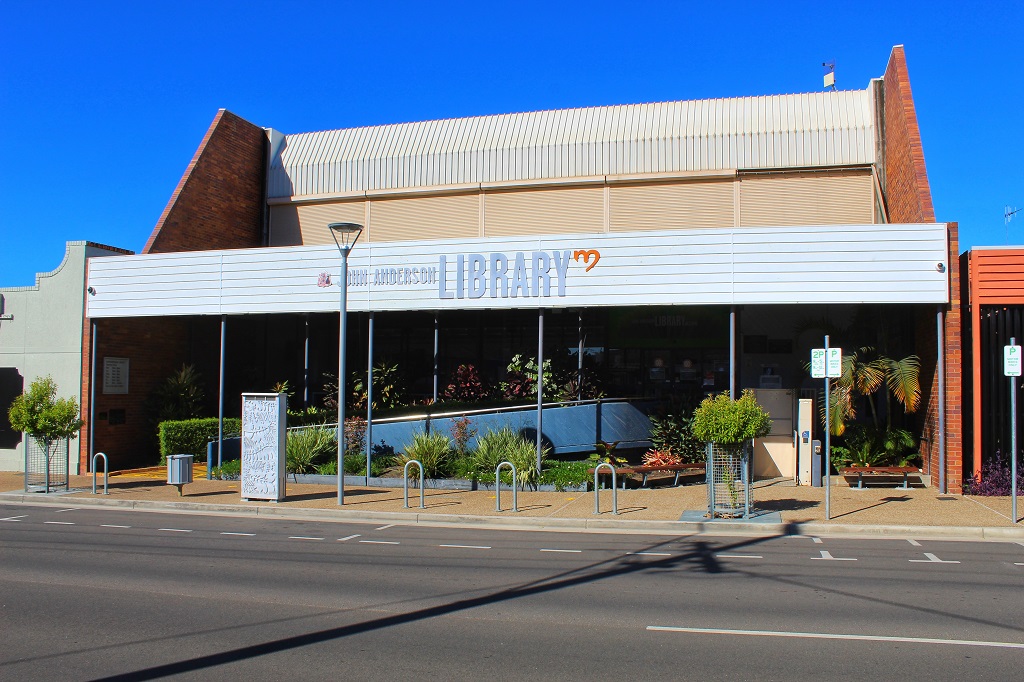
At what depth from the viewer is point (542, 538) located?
12695 mm

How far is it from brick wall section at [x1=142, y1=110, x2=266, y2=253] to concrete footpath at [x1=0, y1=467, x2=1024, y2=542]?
7972mm

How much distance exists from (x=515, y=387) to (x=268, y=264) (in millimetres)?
6967

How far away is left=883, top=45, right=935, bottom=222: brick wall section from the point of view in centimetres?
1797

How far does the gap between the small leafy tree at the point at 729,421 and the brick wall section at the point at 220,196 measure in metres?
16.0

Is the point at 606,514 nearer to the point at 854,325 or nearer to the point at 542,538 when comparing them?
the point at 542,538

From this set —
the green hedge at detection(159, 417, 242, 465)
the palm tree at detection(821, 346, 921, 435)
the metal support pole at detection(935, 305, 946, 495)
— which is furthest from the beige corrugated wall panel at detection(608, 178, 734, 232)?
the green hedge at detection(159, 417, 242, 465)

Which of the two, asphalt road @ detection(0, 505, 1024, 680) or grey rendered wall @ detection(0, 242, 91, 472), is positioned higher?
grey rendered wall @ detection(0, 242, 91, 472)

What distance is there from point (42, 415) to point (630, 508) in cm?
1269

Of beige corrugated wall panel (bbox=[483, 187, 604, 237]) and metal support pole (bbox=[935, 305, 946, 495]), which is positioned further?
beige corrugated wall panel (bbox=[483, 187, 604, 237])

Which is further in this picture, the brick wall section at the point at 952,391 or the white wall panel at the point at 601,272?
the white wall panel at the point at 601,272

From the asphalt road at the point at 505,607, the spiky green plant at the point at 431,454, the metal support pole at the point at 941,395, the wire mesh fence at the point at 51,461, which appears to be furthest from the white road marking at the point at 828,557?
the wire mesh fence at the point at 51,461

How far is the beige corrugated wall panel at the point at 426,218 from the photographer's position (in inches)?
1024

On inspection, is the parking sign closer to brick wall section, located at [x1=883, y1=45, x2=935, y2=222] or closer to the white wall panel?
the white wall panel

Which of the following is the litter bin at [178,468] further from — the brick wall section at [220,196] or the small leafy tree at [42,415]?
the brick wall section at [220,196]
